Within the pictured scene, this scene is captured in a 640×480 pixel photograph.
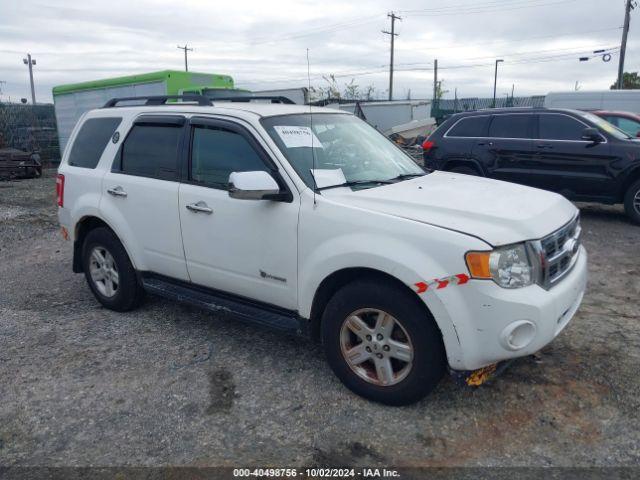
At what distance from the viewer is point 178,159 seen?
419cm

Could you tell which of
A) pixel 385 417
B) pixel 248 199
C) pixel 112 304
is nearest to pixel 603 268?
pixel 385 417

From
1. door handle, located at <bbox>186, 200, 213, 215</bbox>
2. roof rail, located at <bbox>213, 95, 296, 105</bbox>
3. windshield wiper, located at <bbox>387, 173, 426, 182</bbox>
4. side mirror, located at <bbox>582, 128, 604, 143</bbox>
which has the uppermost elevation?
roof rail, located at <bbox>213, 95, 296, 105</bbox>

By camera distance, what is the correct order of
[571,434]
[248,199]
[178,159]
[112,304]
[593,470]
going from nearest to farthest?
[593,470] → [571,434] → [248,199] → [178,159] → [112,304]

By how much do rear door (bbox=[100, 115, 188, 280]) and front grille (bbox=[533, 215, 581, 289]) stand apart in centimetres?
255

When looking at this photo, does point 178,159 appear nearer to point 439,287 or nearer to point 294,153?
point 294,153

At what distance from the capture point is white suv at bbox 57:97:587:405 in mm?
2914

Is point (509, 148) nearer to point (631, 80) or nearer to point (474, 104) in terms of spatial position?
point (474, 104)

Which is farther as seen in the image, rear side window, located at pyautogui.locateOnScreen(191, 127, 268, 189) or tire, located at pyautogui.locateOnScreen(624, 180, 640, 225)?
tire, located at pyautogui.locateOnScreen(624, 180, 640, 225)

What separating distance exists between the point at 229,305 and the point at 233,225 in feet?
1.94

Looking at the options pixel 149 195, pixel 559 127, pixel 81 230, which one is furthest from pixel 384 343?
pixel 559 127

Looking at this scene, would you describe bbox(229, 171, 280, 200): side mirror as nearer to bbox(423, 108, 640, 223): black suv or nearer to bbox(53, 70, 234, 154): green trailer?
bbox(423, 108, 640, 223): black suv

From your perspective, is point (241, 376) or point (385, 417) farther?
point (241, 376)

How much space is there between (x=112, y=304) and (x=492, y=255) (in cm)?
351

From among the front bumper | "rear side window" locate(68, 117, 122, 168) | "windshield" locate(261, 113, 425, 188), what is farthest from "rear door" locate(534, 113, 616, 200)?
"rear side window" locate(68, 117, 122, 168)
